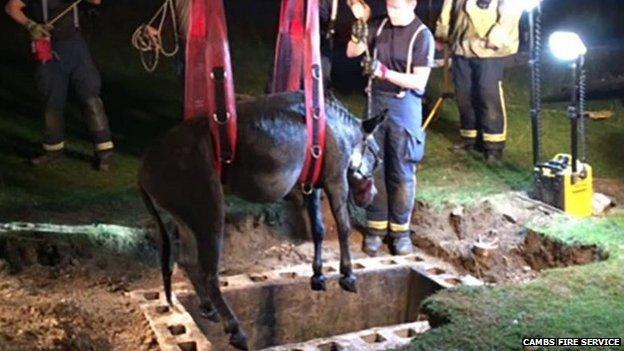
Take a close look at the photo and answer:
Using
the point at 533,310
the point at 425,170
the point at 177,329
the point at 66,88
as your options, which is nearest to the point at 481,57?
the point at 425,170

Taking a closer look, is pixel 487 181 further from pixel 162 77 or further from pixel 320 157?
pixel 162 77

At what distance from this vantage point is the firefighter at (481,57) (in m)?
7.71

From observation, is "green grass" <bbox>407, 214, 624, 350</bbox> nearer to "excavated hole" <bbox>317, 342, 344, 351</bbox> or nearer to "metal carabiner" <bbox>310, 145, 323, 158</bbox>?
"excavated hole" <bbox>317, 342, 344, 351</bbox>

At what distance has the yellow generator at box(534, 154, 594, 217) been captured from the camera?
6742 mm

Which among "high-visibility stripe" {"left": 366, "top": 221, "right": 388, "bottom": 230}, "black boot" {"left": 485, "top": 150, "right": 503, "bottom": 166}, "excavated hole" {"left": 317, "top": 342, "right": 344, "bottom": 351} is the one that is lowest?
"excavated hole" {"left": 317, "top": 342, "right": 344, "bottom": 351}

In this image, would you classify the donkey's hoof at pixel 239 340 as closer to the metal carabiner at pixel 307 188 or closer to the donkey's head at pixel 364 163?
the metal carabiner at pixel 307 188

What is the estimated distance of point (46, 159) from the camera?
7.95 meters

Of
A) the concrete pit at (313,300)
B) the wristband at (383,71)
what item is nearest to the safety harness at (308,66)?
the wristband at (383,71)

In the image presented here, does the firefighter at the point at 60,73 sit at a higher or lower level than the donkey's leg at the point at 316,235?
higher

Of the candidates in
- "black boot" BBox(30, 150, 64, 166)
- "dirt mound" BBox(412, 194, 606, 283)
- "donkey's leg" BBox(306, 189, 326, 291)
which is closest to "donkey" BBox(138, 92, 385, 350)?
"donkey's leg" BBox(306, 189, 326, 291)

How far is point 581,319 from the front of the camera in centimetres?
461

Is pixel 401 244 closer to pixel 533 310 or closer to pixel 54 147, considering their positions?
pixel 533 310

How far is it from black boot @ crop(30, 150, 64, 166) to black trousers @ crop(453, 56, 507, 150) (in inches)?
158

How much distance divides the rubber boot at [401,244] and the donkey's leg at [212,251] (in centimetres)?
269
